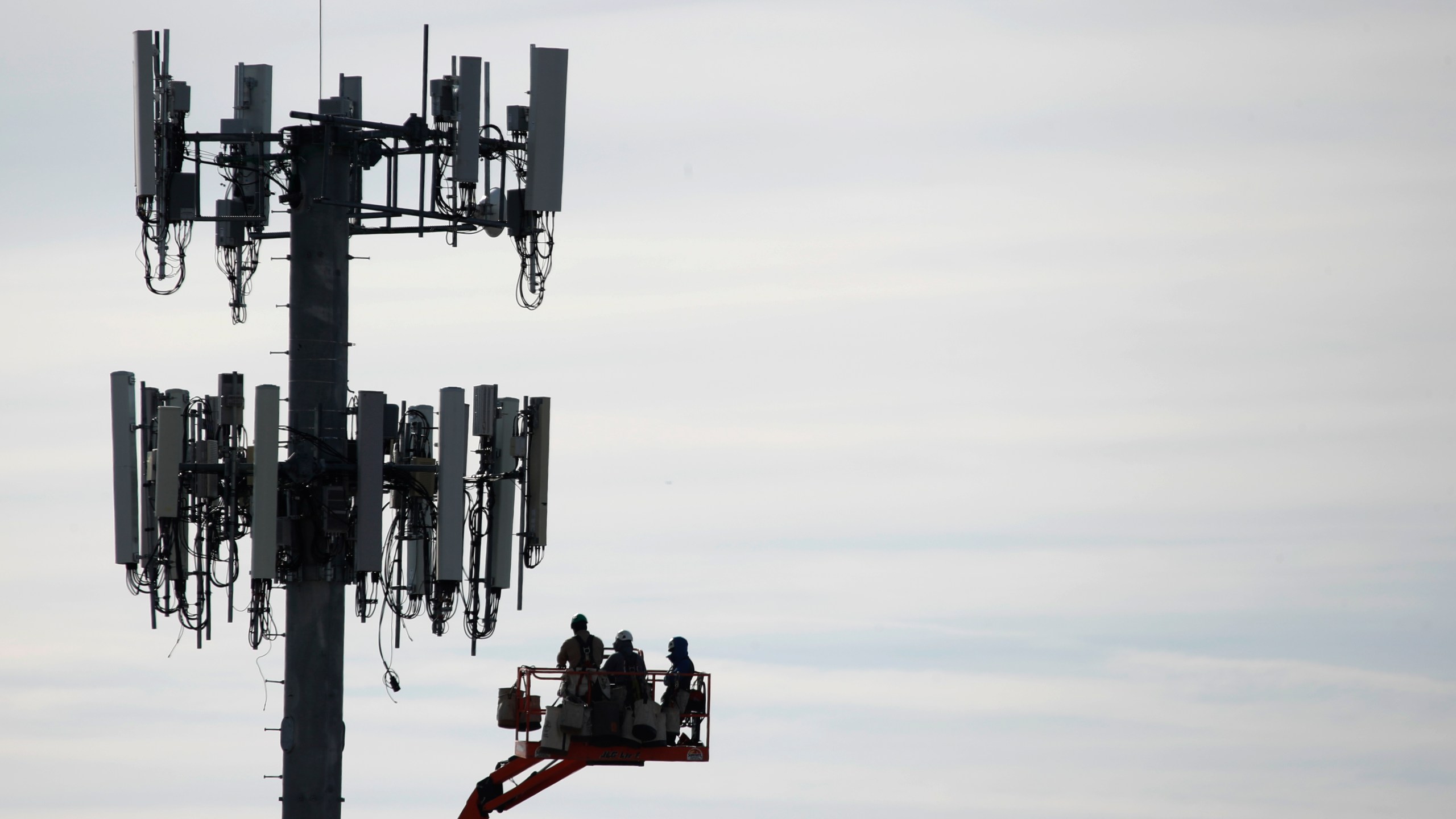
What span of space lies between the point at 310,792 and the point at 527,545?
19.8ft

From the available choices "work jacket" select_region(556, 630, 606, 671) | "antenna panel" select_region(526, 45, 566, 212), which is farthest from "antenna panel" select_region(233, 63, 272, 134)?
"work jacket" select_region(556, 630, 606, 671)

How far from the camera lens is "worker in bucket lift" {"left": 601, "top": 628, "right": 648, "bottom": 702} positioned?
181 feet

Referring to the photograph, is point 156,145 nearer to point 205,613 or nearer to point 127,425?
point 127,425

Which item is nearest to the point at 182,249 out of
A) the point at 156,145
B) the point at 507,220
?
the point at 156,145

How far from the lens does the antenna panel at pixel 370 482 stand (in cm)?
5284

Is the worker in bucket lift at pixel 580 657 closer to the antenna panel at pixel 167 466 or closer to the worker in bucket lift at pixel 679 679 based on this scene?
the worker in bucket lift at pixel 679 679

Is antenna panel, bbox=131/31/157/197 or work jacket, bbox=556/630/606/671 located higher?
antenna panel, bbox=131/31/157/197

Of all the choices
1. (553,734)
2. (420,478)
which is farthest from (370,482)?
(553,734)

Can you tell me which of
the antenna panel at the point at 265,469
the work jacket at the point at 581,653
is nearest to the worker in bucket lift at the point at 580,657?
the work jacket at the point at 581,653

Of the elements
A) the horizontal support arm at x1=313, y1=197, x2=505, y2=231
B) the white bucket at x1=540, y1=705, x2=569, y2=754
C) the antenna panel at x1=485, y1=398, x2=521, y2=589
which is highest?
the horizontal support arm at x1=313, y1=197, x2=505, y2=231

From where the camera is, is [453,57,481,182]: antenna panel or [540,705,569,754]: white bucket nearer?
[453,57,481,182]: antenna panel

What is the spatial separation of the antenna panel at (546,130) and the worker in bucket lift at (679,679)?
29.1 feet

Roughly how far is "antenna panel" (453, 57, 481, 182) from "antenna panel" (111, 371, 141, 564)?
7.24 m

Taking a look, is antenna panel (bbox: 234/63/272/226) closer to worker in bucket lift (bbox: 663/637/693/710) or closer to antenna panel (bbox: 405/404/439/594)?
antenna panel (bbox: 405/404/439/594)
